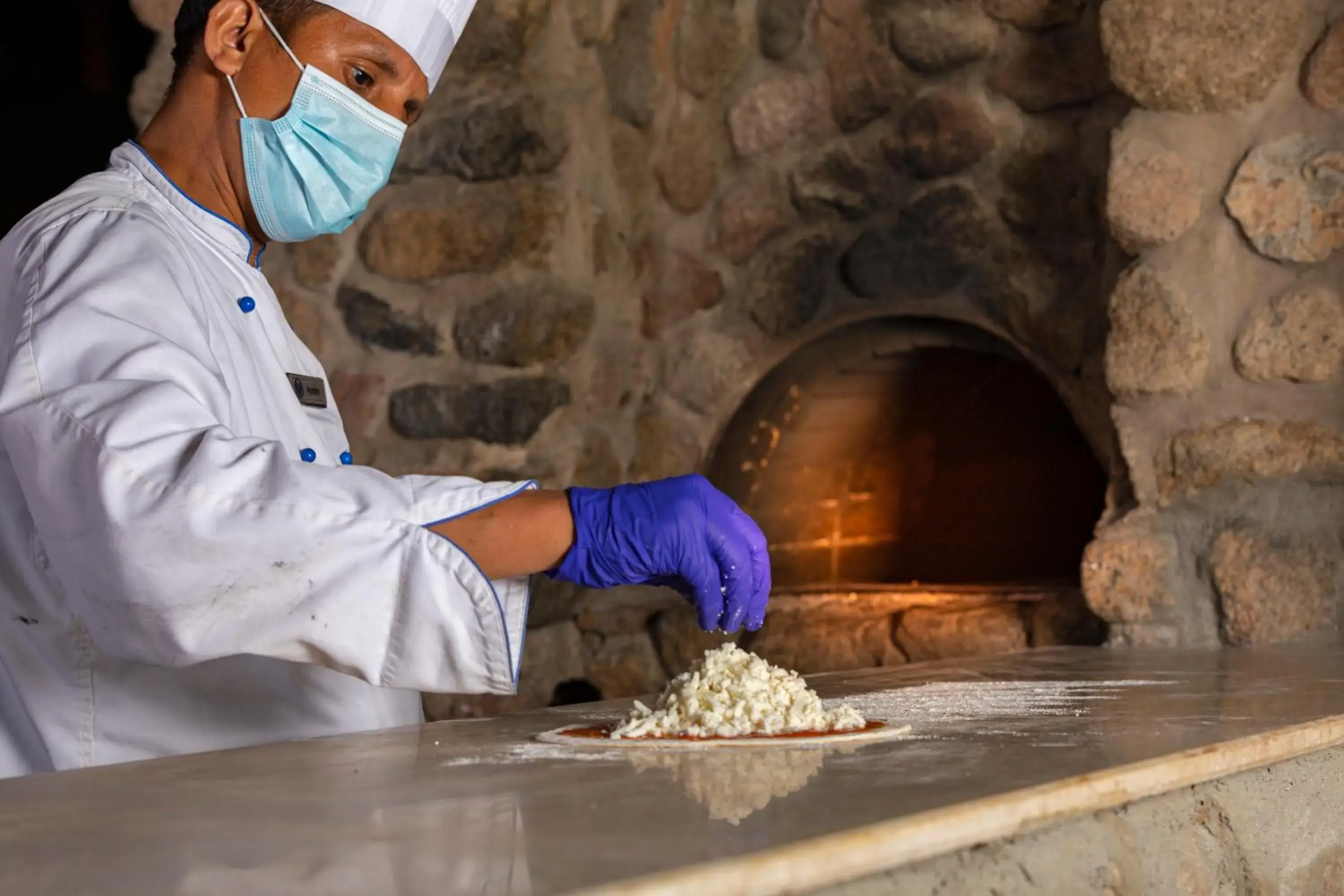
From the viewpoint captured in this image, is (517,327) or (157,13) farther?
(517,327)

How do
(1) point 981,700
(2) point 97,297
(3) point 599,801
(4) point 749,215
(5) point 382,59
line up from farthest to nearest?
(4) point 749,215
(5) point 382,59
(1) point 981,700
(2) point 97,297
(3) point 599,801

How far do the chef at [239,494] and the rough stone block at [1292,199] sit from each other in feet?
3.41

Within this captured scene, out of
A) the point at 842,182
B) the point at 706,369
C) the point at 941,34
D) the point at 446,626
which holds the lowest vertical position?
the point at 446,626

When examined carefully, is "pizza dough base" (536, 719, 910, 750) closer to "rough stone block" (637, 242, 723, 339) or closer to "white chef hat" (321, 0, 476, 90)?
"white chef hat" (321, 0, 476, 90)

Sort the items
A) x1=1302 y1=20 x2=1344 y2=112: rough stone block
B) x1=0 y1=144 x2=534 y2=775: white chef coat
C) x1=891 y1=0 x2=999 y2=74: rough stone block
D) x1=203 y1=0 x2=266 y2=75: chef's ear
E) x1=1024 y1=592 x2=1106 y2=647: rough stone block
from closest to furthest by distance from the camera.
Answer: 1. x1=0 y1=144 x2=534 y2=775: white chef coat
2. x1=203 y1=0 x2=266 y2=75: chef's ear
3. x1=1302 y1=20 x2=1344 y2=112: rough stone block
4. x1=1024 y1=592 x2=1106 y2=647: rough stone block
5. x1=891 y1=0 x2=999 y2=74: rough stone block

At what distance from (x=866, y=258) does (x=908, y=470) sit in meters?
0.51

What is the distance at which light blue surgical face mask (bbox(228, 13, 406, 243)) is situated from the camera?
1356 millimetres

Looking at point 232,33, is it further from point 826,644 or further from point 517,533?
point 826,644

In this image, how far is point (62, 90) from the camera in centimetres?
241

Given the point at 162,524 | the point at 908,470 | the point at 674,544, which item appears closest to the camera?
the point at 162,524

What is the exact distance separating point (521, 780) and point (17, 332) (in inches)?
20.5

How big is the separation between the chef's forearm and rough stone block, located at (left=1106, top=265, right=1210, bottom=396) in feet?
3.48

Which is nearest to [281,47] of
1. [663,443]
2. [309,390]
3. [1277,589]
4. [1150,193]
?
[309,390]

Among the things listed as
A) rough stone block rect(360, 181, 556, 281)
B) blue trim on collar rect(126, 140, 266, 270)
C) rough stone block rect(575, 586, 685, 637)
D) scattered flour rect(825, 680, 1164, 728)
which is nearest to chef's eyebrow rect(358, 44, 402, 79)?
blue trim on collar rect(126, 140, 266, 270)
